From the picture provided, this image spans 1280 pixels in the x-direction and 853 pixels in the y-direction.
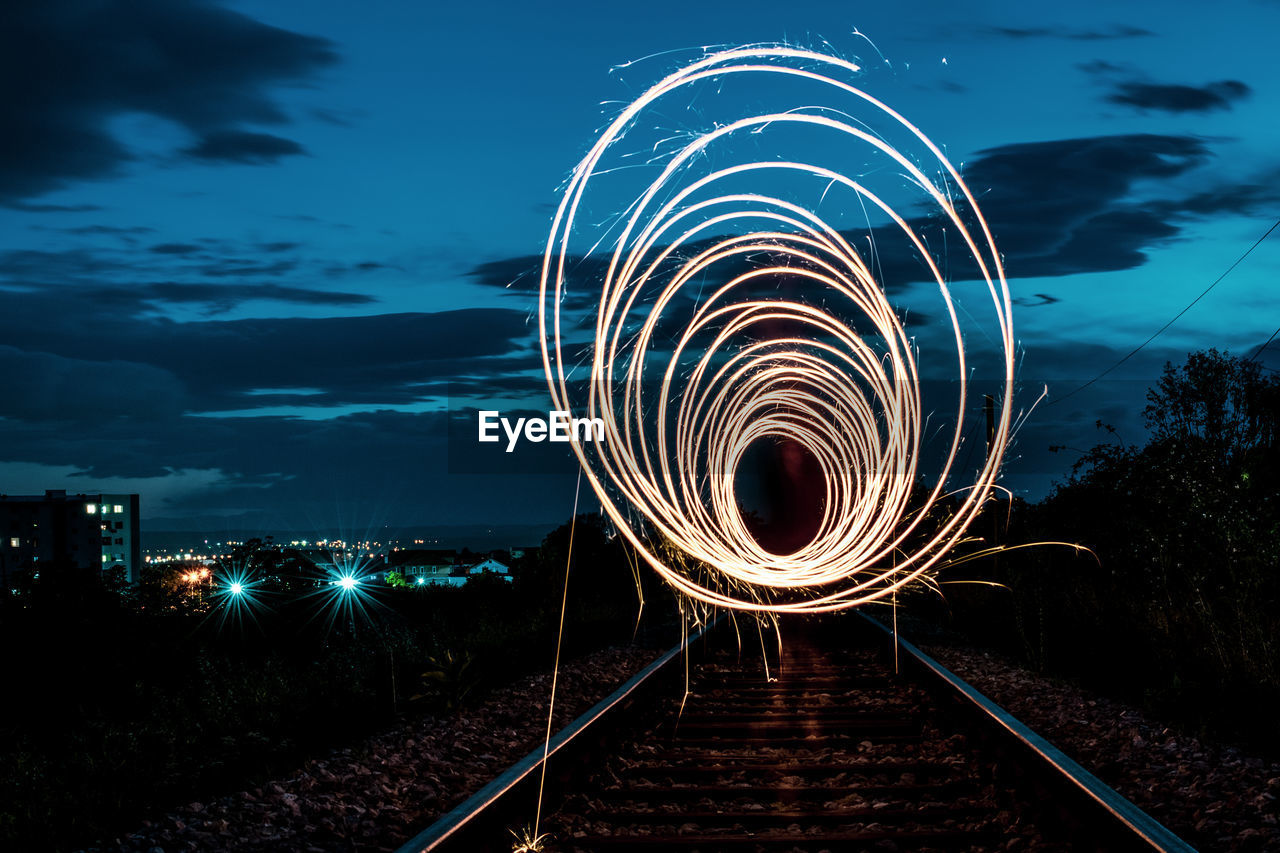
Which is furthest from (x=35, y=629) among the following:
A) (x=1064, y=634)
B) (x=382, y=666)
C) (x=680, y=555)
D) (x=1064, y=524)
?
(x=1064, y=524)

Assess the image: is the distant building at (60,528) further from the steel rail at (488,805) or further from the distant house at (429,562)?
the steel rail at (488,805)

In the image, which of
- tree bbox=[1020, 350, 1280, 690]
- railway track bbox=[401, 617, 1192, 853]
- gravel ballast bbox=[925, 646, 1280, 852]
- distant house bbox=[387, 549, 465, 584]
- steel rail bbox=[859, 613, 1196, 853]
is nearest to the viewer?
steel rail bbox=[859, 613, 1196, 853]

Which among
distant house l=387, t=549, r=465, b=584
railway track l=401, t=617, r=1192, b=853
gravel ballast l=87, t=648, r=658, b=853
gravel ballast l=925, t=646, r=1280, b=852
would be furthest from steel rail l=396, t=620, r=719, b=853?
distant house l=387, t=549, r=465, b=584

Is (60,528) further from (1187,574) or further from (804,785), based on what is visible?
(804,785)

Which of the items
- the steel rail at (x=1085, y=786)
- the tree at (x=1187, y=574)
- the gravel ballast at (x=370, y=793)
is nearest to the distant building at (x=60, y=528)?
the tree at (x=1187, y=574)

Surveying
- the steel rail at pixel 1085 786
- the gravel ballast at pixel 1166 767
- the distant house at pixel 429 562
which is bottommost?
the distant house at pixel 429 562

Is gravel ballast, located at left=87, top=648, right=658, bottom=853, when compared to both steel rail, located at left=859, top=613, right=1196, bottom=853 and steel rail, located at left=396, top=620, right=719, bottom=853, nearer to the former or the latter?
steel rail, located at left=396, top=620, right=719, bottom=853

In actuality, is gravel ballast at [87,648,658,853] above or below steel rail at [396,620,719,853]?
below

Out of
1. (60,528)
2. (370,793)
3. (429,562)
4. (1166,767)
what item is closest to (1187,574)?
(1166,767)

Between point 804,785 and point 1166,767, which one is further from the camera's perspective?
point 1166,767
